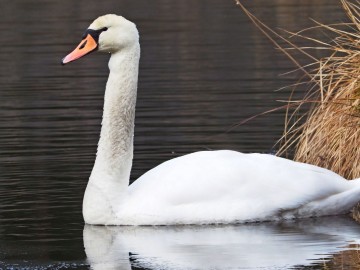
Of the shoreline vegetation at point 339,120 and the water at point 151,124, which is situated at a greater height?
the shoreline vegetation at point 339,120

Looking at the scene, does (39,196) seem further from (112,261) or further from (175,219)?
(112,261)

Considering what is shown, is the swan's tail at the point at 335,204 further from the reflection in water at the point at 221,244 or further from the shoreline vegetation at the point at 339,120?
the shoreline vegetation at the point at 339,120

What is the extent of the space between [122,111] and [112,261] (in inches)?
71.6

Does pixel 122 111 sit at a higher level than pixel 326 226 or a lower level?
higher

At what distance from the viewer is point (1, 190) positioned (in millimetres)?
10727

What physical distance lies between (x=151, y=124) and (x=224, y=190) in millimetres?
5077

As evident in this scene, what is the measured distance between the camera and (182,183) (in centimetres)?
934

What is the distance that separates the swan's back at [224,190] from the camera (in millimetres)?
9320

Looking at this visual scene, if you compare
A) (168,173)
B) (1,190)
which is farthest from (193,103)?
(168,173)

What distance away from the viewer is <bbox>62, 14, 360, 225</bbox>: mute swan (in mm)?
9336

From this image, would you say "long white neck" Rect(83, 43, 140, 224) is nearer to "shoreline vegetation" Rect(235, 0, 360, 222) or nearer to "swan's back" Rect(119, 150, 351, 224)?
"swan's back" Rect(119, 150, 351, 224)

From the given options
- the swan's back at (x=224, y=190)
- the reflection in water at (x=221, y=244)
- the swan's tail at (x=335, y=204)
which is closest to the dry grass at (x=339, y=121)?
the swan's tail at (x=335, y=204)

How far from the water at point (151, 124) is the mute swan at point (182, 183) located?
138 millimetres

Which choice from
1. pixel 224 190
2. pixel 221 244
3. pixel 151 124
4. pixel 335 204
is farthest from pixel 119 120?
pixel 151 124
